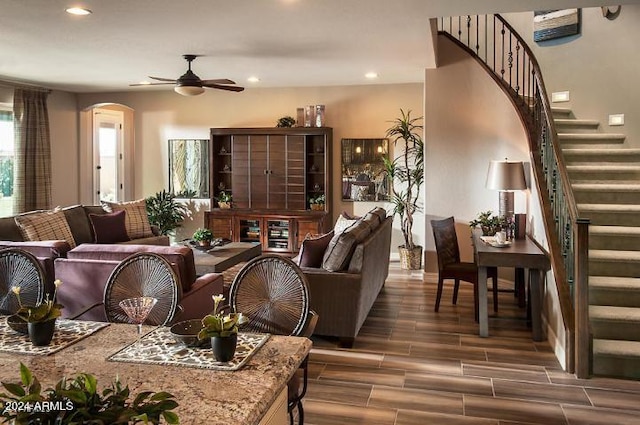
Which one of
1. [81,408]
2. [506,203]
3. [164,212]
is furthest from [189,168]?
[81,408]

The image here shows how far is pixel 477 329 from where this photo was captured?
4.77 meters

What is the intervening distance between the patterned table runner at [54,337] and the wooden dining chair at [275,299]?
59 cm

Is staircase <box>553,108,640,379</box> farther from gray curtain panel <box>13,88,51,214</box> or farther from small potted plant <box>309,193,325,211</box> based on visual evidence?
gray curtain panel <box>13,88,51,214</box>

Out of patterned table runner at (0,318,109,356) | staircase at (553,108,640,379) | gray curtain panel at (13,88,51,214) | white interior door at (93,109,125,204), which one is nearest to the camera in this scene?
patterned table runner at (0,318,109,356)

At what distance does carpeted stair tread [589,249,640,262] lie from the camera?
4.32m

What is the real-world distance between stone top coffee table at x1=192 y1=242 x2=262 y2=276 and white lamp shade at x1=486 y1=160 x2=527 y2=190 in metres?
2.88

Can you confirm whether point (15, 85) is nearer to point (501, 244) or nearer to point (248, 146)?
point (248, 146)

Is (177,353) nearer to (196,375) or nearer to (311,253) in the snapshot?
(196,375)

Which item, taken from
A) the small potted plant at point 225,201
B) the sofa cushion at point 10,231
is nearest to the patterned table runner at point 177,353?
the sofa cushion at point 10,231

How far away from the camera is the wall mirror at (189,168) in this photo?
9.10 m

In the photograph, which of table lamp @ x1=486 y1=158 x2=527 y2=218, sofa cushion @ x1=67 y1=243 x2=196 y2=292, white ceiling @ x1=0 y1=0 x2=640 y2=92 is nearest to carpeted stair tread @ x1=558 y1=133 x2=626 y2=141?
table lamp @ x1=486 y1=158 x2=527 y2=218

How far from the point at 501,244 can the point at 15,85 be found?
23.5 feet

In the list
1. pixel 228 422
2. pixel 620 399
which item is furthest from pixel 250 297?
pixel 620 399

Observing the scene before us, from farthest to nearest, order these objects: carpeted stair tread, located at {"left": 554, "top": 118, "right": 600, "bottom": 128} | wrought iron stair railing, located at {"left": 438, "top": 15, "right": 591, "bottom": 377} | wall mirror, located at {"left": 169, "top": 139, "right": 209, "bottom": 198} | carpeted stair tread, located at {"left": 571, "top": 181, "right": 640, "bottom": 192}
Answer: wall mirror, located at {"left": 169, "top": 139, "right": 209, "bottom": 198}
carpeted stair tread, located at {"left": 554, "top": 118, "right": 600, "bottom": 128}
carpeted stair tread, located at {"left": 571, "top": 181, "right": 640, "bottom": 192}
wrought iron stair railing, located at {"left": 438, "top": 15, "right": 591, "bottom": 377}
